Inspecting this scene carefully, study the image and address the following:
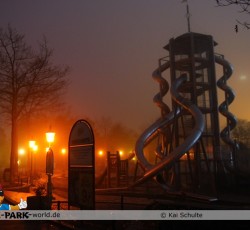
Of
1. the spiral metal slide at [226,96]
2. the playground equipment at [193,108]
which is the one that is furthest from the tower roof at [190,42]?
the spiral metal slide at [226,96]

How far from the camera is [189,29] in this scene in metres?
26.5

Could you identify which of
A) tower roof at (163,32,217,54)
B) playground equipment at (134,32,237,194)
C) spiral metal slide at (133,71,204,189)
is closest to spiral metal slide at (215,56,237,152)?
playground equipment at (134,32,237,194)

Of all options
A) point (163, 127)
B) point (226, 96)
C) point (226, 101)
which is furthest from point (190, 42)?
point (163, 127)

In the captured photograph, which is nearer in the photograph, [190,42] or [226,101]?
[190,42]

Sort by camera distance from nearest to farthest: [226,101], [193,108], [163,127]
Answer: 1. [193,108]
2. [163,127]
3. [226,101]

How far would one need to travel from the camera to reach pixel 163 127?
25.4 meters

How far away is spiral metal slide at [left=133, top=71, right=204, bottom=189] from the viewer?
2014 centimetres

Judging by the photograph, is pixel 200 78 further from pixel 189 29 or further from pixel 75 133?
pixel 75 133

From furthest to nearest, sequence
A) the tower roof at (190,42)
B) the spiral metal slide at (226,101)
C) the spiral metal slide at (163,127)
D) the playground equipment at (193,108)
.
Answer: the spiral metal slide at (226,101) → the tower roof at (190,42) → the playground equipment at (193,108) → the spiral metal slide at (163,127)

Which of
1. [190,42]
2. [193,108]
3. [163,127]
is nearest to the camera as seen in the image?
[193,108]

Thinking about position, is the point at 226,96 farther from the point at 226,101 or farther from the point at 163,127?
the point at 163,127

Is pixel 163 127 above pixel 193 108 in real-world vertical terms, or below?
below

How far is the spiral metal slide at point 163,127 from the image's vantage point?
793 inches

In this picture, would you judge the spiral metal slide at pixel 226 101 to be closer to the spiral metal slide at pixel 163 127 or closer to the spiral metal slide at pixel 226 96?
the spiral metal slide at pixel 226 96
